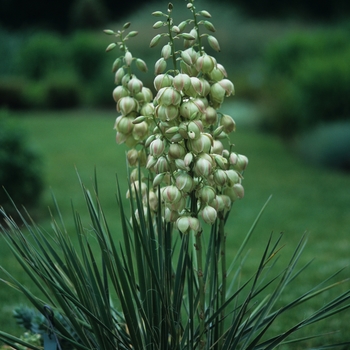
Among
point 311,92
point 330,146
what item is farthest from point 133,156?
point 311,92

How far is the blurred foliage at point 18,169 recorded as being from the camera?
5.05m

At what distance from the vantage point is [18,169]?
5137mm

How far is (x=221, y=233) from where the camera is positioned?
1676mm

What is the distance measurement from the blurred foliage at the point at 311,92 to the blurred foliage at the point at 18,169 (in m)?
4.07

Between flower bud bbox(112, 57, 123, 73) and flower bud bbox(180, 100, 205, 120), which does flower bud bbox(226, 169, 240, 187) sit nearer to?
flower bud bbox(180, 100, 205, 120)

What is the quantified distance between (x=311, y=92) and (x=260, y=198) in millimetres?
2478

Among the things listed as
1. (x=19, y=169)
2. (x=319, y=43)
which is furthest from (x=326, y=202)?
(x=319, y=43)

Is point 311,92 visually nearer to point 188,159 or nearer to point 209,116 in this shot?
point 209,116

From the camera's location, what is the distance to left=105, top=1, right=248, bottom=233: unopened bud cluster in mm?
1479

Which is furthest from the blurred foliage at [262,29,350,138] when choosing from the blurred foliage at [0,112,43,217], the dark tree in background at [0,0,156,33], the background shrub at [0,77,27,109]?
the dark tree in background at [0,0,156,33]

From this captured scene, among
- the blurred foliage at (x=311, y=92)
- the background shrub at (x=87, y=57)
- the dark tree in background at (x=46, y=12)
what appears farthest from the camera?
the dark tree in background at (x=46, y=12)

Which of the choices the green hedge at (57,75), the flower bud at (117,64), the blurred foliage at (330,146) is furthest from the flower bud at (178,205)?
the green hedge at (57,75)

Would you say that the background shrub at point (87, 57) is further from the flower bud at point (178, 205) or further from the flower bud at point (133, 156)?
the flower bud at point (178, 205)

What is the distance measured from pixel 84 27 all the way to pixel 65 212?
15.3 m
